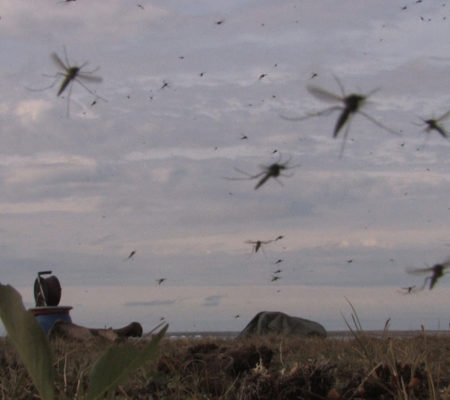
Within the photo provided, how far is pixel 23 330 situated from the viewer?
1.79 meters

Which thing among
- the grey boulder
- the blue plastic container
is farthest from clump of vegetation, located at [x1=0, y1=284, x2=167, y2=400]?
the grey boulder

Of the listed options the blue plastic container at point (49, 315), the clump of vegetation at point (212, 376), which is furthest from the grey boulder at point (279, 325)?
the clump of vegetation at point (212, 376)

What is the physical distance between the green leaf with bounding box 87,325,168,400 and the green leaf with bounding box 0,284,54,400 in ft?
0.50

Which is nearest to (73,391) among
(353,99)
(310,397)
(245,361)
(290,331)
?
(245,361)

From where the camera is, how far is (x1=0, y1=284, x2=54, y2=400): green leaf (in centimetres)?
177

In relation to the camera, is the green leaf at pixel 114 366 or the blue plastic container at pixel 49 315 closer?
the green leaf at pixel 114 366

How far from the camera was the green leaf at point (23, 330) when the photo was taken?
1.77 meters

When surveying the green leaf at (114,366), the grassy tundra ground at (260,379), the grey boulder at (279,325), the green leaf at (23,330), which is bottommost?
the grey boulder at (279,325)

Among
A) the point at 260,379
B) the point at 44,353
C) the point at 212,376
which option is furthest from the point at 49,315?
the point at 44,353

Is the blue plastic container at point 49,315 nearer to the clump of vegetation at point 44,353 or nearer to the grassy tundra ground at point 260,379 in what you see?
→ the grassy tundra ground at point 260,379

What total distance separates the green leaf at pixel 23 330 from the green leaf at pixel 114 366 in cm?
15

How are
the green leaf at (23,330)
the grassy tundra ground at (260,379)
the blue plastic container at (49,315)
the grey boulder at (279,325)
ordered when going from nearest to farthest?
the green leaf at (23,330)
the grassy tundra ground at (260,379)
the blue plastic container at (49,315)
the grey boulder at (279,325)

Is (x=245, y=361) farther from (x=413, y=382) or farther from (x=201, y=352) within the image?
(x=413, y=382)

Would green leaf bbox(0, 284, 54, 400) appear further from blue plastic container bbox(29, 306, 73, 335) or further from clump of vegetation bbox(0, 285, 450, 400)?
blue plastic container bbox(29, 306, 73, 335)
